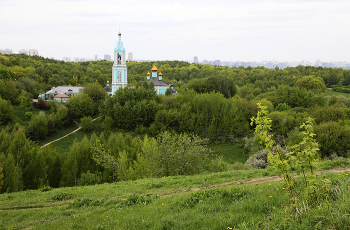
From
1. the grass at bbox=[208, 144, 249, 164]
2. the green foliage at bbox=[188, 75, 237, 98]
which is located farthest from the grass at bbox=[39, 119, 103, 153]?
the green foliage at bbox=[188, 75, 237, 98]

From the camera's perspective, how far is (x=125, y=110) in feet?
139

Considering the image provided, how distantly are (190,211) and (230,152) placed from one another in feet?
93.4

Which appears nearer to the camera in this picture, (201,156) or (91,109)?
(201,156)

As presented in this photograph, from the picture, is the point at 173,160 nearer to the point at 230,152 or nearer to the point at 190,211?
the point at 190,211

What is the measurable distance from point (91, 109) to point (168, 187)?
3964 cm

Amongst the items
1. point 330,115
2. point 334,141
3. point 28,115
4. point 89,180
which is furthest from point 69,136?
point 330,115

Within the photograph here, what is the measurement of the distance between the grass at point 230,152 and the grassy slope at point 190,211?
20.7 metres

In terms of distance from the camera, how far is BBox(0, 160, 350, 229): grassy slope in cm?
498

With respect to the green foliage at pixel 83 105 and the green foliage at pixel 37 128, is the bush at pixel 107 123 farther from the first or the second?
the green foliage at pixel 37 128

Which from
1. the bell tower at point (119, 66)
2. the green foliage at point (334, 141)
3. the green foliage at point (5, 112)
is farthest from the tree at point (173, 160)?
the bell tower at point (119, 66)

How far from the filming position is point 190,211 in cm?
695

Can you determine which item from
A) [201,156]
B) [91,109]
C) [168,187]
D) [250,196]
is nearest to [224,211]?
[250,196]

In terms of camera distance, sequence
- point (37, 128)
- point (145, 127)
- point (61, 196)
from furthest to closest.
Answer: point (145, 127) → point (37, 128) → point (61, 196)

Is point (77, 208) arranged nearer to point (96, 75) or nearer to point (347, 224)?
point (347, 224)
